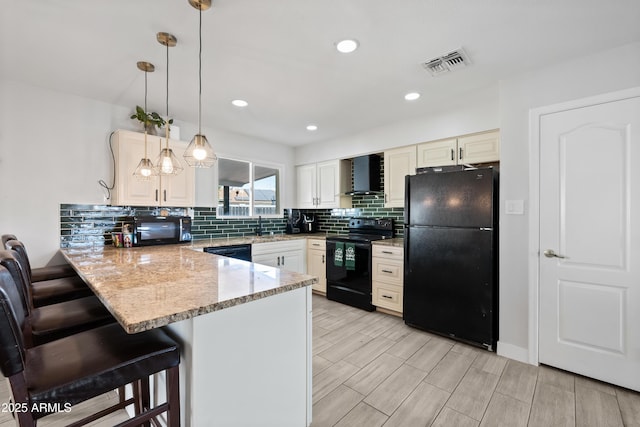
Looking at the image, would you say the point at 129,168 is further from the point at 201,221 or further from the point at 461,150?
the point at 461,150

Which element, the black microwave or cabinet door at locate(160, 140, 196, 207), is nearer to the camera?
the black microwave

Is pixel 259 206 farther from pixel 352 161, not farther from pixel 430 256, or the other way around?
pixel 430 256

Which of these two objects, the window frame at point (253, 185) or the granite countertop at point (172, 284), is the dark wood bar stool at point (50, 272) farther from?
the window frame at point (253, 185)

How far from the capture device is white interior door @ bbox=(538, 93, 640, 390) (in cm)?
198

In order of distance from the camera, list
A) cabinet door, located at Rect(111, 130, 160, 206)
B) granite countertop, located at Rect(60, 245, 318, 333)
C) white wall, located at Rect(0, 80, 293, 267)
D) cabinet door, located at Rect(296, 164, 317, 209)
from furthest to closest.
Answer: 1. cabinet door, located at Rect(296, 164, 317, 209)
2. cabinet door, located at Rect(111, 130, 160, 206)
3. white wall, located at Rect(0, 80, 293, 267)
4. granite countertop, located at Rect(60, 245, 318, 333)

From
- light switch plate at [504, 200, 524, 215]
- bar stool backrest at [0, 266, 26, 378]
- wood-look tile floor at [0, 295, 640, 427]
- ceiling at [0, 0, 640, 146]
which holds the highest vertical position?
ceiling at [0, 0, 640, 146]

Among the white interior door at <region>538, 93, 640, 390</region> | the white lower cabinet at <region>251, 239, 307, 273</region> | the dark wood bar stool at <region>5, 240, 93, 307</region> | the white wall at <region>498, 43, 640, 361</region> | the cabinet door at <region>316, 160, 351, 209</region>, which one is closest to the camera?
the dark wood bar stool at <region>5, 240, 93, 307</region>

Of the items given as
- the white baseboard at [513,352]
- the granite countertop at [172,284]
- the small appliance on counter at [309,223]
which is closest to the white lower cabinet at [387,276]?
the white baseboard at [513,352]

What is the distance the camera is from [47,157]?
2.68 meters

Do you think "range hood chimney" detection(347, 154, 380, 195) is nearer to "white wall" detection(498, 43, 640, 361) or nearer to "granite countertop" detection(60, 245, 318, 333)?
"white wall" detection(498, 43, 640, 361)

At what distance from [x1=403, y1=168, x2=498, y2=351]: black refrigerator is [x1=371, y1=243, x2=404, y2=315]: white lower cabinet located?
0.73 feet

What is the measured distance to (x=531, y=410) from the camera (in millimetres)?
1792

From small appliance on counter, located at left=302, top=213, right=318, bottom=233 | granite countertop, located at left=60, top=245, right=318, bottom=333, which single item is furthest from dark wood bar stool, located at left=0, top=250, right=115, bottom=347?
small appliance on counter, located at left=302, top=213, right=318, bottom=233

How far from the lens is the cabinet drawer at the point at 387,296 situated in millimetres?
3305
